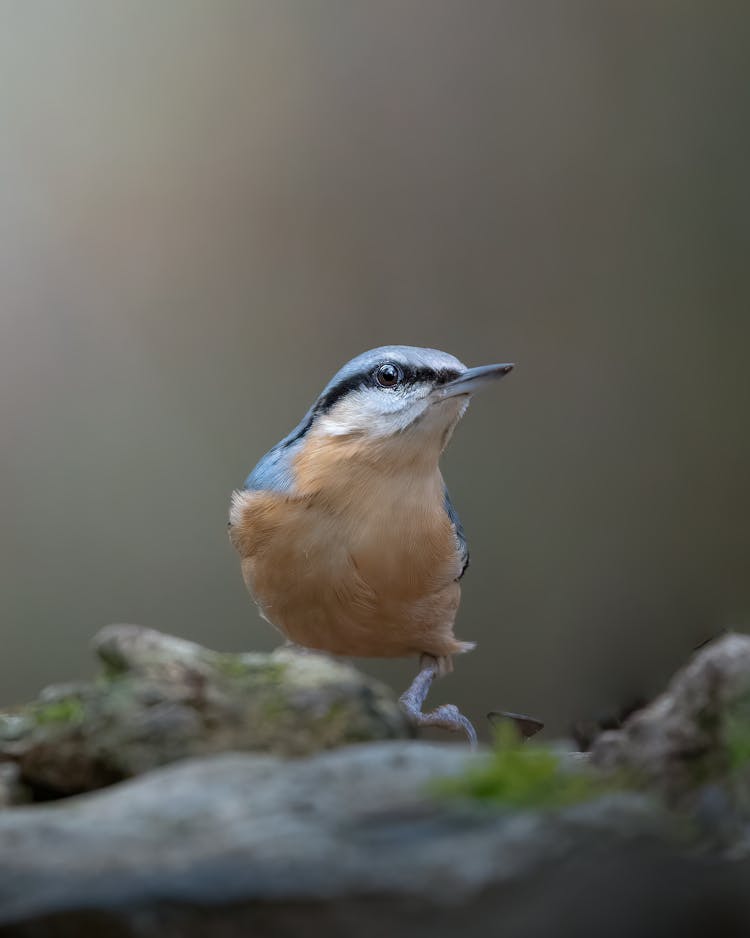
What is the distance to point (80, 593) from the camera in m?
5.68

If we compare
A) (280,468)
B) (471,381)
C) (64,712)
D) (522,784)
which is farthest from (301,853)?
(280,468)

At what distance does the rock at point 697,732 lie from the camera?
1.36 meters

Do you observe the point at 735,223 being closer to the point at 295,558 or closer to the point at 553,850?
the point at 295,558

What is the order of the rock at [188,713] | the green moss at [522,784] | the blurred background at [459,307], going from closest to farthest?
the green moss at [522,784] < the rock at [188,713] < the blurred background at [459,307]

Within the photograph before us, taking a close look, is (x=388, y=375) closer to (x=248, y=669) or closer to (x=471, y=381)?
(x=471, y=381)

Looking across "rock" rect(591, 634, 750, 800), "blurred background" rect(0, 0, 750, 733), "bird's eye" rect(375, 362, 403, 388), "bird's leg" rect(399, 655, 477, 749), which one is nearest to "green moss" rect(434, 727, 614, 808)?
"rock" rect(591, 634, 750, 800)

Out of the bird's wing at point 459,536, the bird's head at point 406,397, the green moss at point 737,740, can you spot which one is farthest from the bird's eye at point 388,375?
the green moss at point 737,740

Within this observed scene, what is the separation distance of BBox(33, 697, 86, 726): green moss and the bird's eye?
54.7 inches

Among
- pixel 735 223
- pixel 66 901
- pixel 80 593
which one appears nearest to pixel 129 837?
pixel 66 901

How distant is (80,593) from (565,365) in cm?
287

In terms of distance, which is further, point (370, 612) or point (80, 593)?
point (80, 593)

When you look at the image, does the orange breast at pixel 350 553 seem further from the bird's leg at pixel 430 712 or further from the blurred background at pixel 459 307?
the blurred background at pixel 459 307

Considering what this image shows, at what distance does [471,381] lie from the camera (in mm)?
2756

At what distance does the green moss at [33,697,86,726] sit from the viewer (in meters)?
1.64
